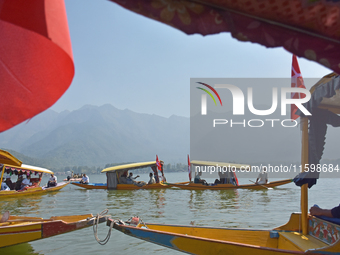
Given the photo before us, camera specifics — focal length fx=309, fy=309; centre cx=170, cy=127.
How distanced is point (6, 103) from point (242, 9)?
5.03 feet

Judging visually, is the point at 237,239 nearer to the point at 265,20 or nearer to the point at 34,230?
the point at 34,230

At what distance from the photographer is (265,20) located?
5.44 ft

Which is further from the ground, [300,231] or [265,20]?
[265,20]

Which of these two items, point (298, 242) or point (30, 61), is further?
point (298, 242)

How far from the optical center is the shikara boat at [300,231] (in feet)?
16.1

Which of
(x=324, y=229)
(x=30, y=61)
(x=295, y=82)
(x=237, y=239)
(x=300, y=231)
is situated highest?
(x=295, y=82)

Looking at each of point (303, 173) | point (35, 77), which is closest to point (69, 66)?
point (35, 77)

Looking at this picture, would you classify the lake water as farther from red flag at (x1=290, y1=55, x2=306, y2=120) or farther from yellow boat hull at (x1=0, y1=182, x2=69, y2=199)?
red flag at (x1=290, y1=55, x2=306, y2=120)

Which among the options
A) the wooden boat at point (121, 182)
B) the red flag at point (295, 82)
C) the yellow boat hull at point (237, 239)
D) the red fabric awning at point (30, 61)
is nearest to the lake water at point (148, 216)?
the yellow boat hull at point (237, 239)

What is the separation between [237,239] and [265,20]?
526cm

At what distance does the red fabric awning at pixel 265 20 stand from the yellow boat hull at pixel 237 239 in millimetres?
3739

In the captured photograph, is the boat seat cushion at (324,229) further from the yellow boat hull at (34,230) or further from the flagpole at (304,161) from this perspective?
the yellow boat hull at (34,230)

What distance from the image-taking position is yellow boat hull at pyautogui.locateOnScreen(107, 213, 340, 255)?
4.80 metres

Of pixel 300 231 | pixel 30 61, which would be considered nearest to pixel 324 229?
pixel 300 231
